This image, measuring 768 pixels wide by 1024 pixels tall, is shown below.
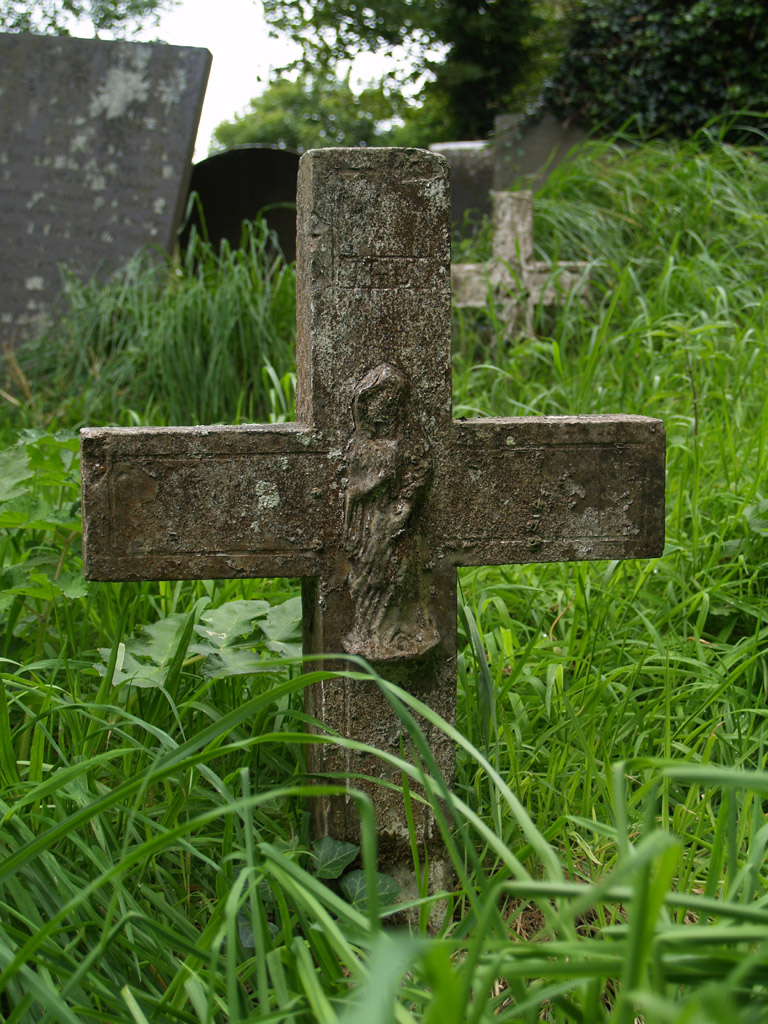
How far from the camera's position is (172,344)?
144 inches

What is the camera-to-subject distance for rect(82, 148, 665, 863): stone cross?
1.44 m

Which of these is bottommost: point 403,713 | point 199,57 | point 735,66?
point 403,713

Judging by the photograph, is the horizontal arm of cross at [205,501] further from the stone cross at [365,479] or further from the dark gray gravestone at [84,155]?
the dark gray gravestone at [84,155]

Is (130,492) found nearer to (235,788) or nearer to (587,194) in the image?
(235,788)

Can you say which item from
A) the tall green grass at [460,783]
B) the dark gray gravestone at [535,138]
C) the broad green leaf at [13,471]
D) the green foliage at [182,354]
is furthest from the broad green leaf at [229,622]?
the dark gray gravestone at [535,138]

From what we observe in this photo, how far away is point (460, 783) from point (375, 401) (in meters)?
0.76

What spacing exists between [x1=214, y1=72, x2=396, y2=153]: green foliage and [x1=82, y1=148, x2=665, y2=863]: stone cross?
18.9 meters

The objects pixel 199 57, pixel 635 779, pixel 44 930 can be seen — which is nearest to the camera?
pixel 44 930

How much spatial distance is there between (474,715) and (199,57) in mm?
4395

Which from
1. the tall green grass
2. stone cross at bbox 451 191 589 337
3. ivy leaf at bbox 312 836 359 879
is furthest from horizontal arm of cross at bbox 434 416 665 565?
stone cross at bbox 451 191 589 337

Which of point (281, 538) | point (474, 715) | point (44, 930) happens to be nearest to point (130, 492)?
point (281, 538)

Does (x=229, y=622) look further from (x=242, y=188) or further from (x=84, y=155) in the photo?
(x=242, y=188)

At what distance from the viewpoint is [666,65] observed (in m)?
7.38

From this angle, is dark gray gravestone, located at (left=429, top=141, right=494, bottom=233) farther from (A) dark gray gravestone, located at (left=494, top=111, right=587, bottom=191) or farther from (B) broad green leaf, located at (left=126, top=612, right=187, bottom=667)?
(B) broad green leaf, located at (left=126, top=612, right=187, bottom=667)
